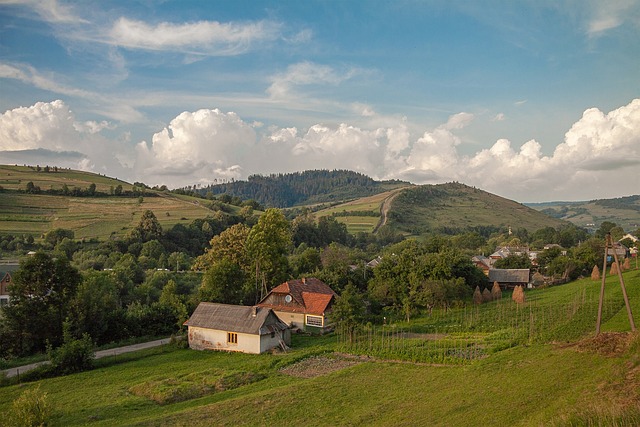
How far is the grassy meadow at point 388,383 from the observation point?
53.5 feet

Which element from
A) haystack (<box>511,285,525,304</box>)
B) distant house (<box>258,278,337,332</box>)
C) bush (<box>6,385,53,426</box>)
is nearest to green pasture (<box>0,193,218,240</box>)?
distant house (<box>258,278,337,332</box>)

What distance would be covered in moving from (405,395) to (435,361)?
6.58 m

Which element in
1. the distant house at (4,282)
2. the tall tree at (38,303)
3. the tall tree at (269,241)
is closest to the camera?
the tall tree at (38,303)

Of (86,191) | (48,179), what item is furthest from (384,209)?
(48,179)

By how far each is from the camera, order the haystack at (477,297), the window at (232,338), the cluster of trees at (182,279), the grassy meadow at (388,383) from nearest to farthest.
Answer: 1. the grassy meadow at (388,383)
2. the window at (232,338)
3. the cluster of trees at (182,279)
4. the haystack at (477,297)

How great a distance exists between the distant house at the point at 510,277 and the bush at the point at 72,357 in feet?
177

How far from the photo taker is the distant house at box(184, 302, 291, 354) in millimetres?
33188

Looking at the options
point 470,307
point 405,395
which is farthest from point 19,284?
point 470,307

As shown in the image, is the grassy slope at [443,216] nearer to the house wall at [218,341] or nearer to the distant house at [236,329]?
the distant house at [236,329]

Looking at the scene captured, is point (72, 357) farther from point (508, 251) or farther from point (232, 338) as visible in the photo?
point (508, 251)

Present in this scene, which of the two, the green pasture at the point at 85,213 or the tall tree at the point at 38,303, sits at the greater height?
the green pasture at the point at 85,213

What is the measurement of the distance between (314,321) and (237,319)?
8449 mm

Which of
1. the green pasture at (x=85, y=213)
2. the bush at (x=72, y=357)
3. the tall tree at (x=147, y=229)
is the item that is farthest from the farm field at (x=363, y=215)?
the bush at (x=72, y=357)

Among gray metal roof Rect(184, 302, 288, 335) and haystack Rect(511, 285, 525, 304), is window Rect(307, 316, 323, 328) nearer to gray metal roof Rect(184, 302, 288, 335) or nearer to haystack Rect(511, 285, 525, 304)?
gray metal roof Rect(184, 302, 288, 335)
